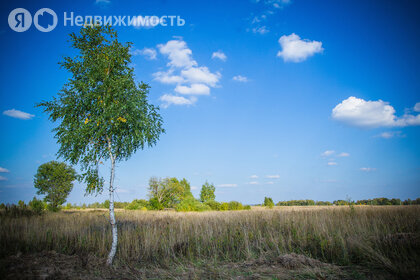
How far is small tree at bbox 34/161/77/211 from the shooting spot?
28922 millimetres

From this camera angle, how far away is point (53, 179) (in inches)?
1168

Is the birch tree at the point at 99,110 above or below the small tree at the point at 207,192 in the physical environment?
above

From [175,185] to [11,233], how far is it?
123 ft

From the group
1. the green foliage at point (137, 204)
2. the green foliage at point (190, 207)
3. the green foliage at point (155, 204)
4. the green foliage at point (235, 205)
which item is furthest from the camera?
the green foliage at point (137, 204)

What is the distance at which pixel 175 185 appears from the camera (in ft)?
149

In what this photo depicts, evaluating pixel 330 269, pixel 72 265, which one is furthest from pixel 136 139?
pixel 330 269

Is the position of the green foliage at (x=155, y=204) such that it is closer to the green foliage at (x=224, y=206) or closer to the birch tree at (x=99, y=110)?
the green foliage at (x=224, y=206)

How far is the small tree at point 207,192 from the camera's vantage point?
59.8 metres

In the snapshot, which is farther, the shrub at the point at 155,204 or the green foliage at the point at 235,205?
the shrub at the point at 155,204

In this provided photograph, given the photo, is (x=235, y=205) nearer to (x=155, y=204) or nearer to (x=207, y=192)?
(x=155, y=204)

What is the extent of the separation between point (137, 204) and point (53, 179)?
17.3m

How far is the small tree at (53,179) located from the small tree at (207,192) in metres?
37.1

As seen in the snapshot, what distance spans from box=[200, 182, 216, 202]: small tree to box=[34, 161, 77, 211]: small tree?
122ft

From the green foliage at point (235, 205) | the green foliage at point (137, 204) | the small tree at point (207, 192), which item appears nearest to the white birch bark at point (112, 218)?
the green foliage at point (235, 205)
